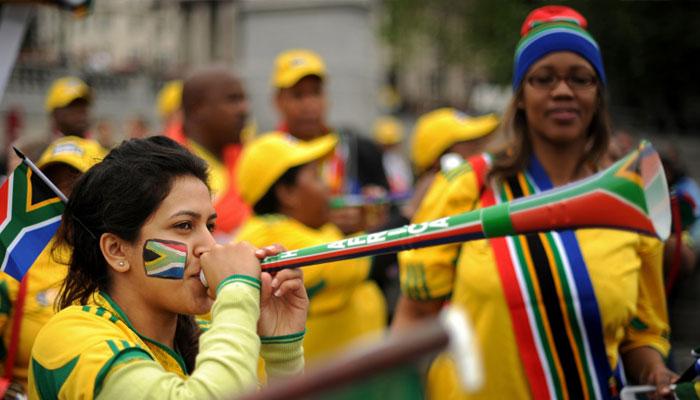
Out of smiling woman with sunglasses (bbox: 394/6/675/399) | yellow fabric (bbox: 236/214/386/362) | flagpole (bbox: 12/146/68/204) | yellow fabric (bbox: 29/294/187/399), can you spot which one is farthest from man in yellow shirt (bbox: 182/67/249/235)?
yellow fabric (bbox: 29/294/187/399)

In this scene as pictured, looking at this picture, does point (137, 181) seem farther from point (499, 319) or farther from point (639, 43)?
point (639, 43)

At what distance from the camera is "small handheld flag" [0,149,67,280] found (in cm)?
301

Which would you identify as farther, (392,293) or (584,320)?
(392,293)

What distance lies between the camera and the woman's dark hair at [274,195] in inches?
201

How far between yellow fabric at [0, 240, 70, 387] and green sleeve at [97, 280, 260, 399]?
1.49m

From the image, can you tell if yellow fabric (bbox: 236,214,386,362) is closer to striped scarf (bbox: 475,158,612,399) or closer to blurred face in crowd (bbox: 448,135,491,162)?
blurred face in crowd (bbox: 448,135,491,162)

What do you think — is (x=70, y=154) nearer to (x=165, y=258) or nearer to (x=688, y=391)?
(x=165, y=258)

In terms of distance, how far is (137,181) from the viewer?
2.79 m

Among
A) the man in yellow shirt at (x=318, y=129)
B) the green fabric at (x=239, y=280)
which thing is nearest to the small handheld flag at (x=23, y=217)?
the green fabric at (x=239, y=280)

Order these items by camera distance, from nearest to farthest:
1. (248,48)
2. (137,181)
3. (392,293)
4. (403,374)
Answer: (403,374) < (137,181) < (392,293) < (248,48)

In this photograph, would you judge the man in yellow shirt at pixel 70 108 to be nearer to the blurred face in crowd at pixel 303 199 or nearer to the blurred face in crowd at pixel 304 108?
the blurred face in crowd at pixel 304 108

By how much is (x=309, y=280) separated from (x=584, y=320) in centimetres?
177

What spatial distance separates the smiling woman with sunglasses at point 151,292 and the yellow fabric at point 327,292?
191cm

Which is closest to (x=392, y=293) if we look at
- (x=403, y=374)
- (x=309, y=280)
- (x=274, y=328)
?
(x=309, y=280)
